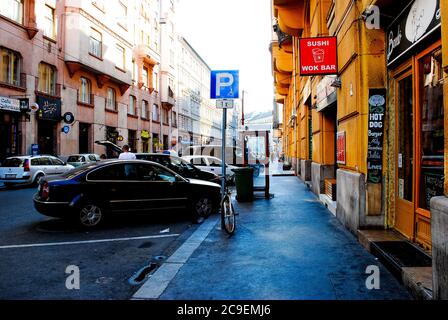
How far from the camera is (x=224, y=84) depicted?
8.24 meters

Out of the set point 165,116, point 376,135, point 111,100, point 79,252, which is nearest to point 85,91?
point 111,100

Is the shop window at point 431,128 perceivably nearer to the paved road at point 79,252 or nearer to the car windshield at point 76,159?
the paved road at point 79,252

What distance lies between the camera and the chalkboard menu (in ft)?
19.9

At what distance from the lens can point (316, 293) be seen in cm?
390

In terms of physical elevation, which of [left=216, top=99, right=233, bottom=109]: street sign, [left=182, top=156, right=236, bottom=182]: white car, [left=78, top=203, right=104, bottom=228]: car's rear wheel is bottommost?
[left=78, top=203, right=104, bottom=228]: car's rear wheel

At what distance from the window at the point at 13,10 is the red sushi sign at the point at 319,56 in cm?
1822

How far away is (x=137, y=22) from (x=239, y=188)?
97.6ft

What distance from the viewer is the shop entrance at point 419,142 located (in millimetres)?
Answer: 4715

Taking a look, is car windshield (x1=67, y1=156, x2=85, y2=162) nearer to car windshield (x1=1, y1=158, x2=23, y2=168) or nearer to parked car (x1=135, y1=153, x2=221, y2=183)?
car windshield (x1=1, y1=158, x2=23, y2=168)

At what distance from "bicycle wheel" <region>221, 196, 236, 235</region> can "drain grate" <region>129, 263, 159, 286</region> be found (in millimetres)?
1984

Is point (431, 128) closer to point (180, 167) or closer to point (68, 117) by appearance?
point (180, 167)

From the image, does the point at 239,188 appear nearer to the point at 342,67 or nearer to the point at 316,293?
the point at 342,67

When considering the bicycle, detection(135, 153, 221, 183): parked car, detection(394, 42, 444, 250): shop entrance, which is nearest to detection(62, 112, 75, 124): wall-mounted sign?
detection(135, 153, 221, 183): parked car
